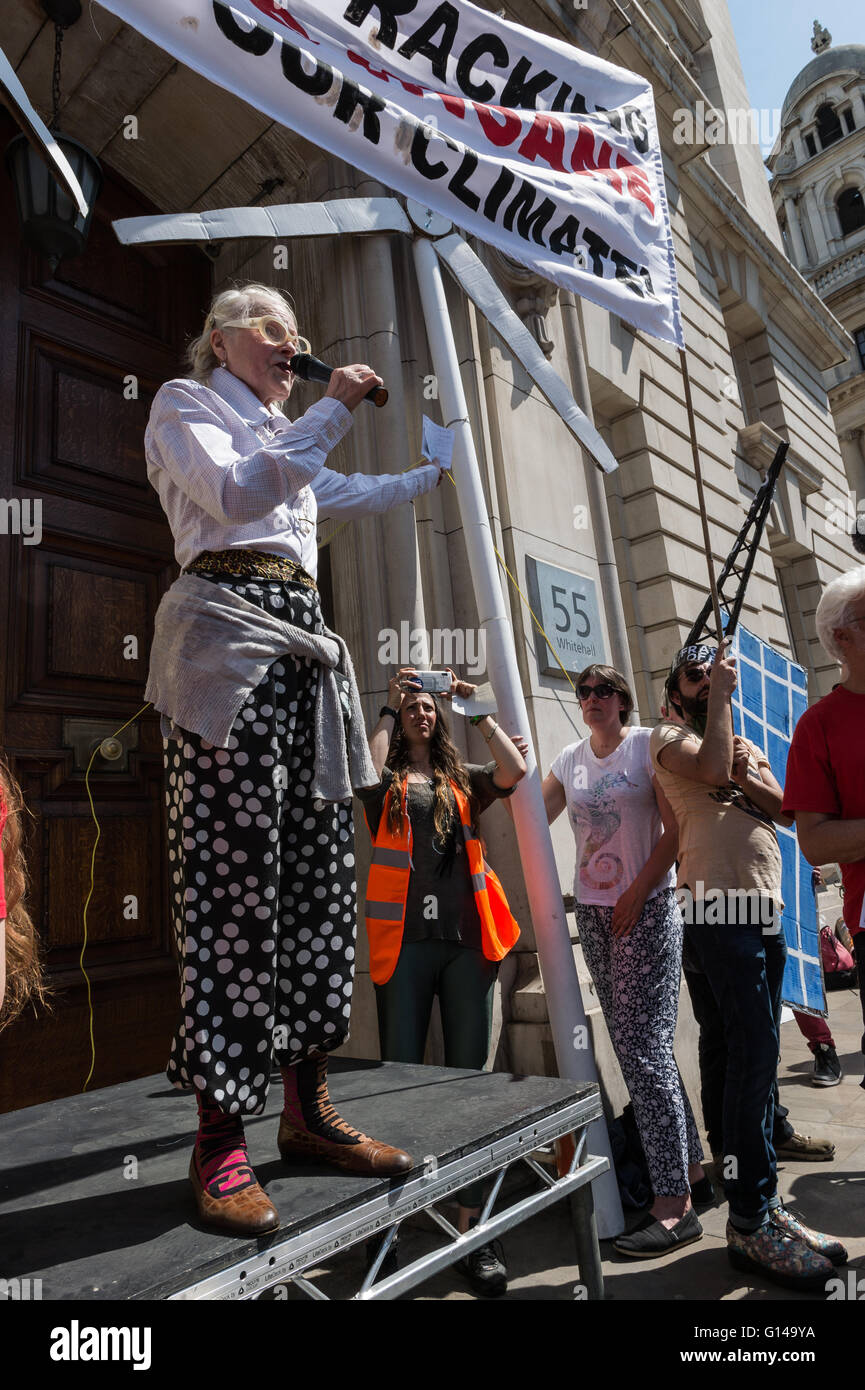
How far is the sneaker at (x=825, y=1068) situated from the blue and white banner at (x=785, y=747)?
55 cm

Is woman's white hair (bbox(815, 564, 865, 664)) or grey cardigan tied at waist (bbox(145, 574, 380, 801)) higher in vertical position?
woman's white hair (bbox(815, 564, 865, 664))

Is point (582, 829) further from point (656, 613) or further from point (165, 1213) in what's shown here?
point (656, 613)

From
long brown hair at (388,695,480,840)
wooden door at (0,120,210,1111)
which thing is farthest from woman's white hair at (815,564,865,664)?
wooden door at (0,120,210,1111)

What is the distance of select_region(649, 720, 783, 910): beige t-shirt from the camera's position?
3051mm

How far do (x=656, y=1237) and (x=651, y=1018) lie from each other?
2.37 feet

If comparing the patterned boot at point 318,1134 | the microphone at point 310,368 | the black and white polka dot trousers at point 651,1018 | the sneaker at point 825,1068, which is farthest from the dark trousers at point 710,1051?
the microphone at point 310,368

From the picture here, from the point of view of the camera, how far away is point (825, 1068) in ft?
15.9

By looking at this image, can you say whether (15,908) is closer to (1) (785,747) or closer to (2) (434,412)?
(2) (434,412)

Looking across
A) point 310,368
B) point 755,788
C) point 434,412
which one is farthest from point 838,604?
point 434,412

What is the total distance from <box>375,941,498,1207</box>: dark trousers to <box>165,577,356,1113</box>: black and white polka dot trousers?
1.26 metres

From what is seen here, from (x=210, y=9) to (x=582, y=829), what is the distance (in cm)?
324

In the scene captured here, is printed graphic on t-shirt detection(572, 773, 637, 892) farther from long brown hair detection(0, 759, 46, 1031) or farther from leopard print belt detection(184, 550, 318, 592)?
long brown hair detection(0, 759, 46, 1031)

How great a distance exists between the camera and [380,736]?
3.48 metres

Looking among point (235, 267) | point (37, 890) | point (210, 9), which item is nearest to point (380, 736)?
point (37, 890)
